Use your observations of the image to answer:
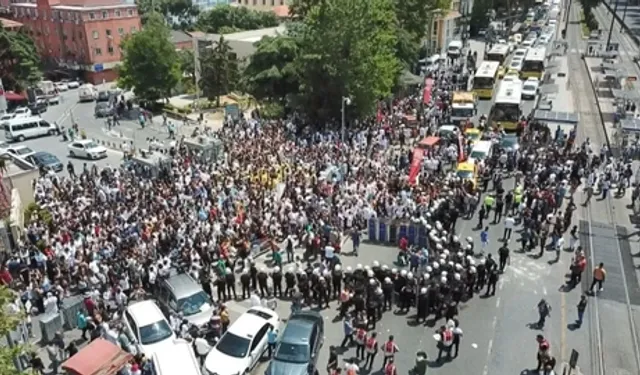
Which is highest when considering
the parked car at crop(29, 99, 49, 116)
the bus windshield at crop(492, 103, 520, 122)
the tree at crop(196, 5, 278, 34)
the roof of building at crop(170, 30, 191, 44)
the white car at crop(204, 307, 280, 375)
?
the tree at crop(196, 5, 278, 34)

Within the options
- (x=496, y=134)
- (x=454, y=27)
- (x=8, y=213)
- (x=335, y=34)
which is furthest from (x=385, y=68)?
(x=454, y=27)

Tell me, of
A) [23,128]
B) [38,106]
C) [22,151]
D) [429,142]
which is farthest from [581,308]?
[38,106]

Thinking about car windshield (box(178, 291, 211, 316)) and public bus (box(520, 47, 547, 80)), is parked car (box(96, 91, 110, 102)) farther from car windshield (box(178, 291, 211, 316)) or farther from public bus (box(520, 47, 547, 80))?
car windshield (box(178, 291, 211, 316))

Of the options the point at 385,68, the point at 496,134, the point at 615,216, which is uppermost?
the point at 385,68

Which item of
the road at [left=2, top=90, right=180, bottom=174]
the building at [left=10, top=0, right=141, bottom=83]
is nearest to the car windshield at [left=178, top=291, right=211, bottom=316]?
the road at [left=2, top=90, right=180, bottom=174]

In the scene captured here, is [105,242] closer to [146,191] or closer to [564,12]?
[146,191]

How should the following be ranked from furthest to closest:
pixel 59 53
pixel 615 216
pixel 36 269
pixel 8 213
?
pixel 59 53
pixel 615 216
pixel 8 213
pixel 36 269
